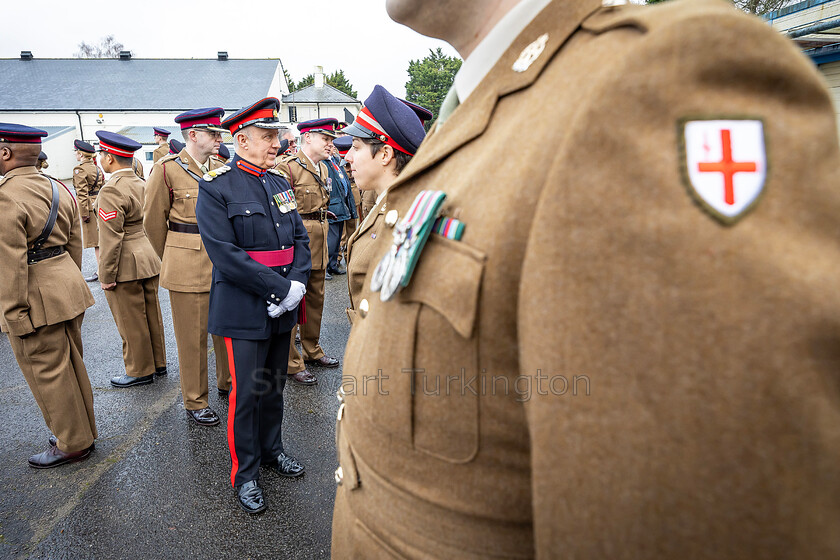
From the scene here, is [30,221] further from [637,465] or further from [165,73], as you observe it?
[165,73]

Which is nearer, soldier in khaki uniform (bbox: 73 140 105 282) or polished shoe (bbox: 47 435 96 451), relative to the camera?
polished shoe (bbox: 47 435 96 451)

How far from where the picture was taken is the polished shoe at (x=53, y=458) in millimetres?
3553

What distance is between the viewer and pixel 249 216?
332cm

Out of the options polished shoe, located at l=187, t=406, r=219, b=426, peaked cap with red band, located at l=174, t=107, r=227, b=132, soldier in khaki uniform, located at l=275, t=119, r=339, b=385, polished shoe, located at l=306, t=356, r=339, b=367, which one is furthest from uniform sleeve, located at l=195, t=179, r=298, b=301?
polished shoe, located at l=306, t=356, r=339, b=367

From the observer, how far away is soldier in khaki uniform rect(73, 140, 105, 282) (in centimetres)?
920

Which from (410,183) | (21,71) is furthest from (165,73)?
(410,183)

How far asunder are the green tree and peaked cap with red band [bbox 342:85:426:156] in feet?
135

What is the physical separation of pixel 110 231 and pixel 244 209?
2195 mm

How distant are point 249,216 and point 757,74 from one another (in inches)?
123

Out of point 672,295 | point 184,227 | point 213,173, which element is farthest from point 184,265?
point 672,295

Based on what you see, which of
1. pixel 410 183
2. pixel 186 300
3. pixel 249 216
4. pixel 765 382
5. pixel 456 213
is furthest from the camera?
pixel 186 300

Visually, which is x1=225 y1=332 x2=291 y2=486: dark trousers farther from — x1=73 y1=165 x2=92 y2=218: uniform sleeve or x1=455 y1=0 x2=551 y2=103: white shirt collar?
x1=73 y1=165 x2=92 y2=218: uniform sleeve

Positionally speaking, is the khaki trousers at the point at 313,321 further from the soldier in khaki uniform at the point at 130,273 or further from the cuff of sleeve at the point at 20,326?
the cuff of sleeve at the point at 20,326

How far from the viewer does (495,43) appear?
94cm
